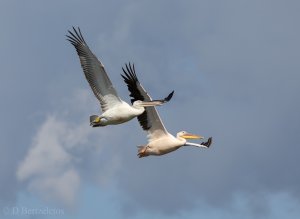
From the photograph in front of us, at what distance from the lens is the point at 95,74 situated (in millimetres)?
28812

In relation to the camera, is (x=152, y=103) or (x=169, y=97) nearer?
(x=152, y=103)

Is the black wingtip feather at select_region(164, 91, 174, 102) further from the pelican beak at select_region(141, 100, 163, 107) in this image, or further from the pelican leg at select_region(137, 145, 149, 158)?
the pelican leg at select_region(137, 145, 149, 158)

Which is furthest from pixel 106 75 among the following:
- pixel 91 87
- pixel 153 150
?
pixel 153 150

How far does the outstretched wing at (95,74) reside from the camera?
1131 inches

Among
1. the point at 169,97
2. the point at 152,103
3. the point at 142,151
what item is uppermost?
the point at 169,97

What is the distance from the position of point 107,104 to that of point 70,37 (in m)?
1.66

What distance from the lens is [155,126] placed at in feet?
99.5

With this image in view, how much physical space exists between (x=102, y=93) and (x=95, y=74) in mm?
518

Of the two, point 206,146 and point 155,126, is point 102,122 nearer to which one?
point 155,126

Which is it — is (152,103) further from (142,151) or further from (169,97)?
(142,151)

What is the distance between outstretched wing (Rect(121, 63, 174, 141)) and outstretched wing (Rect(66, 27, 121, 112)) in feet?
2.99

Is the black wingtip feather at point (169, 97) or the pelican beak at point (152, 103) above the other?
the black wingtip feather at point (169, 97)

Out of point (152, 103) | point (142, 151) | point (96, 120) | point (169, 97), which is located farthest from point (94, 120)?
point (169, 97)

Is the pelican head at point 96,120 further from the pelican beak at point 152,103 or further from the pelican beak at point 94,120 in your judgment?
the pelican beak at point 152,103
